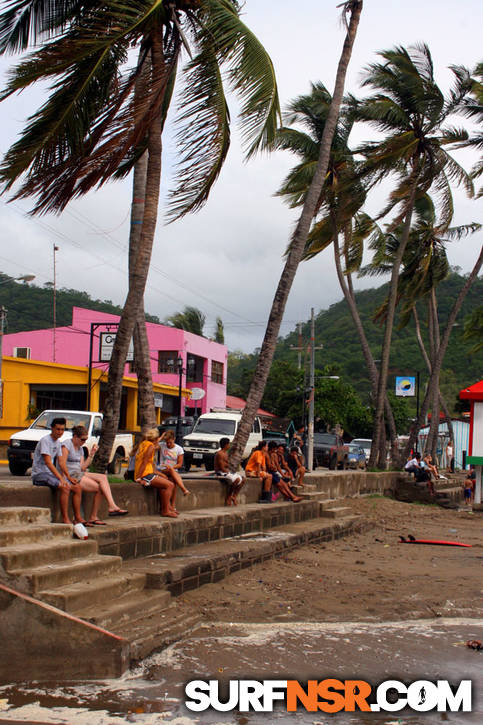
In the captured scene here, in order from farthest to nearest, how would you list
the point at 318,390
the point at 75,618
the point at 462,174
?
1. the point at 318,390
2. the point at 462,174
3. the point at 75,618

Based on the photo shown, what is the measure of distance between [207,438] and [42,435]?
8086 mm

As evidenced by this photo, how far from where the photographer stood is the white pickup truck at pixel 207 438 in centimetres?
2516

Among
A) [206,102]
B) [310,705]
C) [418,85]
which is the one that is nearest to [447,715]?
[310,705]

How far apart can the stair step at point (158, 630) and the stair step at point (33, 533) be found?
4.08 ft

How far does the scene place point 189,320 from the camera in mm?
62812

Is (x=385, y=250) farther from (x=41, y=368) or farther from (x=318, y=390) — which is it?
(x=318, y=390)

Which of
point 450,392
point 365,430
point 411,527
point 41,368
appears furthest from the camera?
point 450,392

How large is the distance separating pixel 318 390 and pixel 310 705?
48236 millimetres

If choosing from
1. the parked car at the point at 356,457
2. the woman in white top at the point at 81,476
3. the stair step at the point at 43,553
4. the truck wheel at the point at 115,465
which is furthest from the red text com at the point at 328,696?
the parked car at the point at 356,457

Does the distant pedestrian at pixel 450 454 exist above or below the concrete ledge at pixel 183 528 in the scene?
below

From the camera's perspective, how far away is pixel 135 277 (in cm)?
1148

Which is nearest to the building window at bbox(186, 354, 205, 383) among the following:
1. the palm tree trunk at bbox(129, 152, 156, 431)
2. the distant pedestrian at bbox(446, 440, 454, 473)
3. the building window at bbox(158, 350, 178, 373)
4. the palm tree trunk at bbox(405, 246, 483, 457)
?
the building window at bbox(158, 350, 178, 373)

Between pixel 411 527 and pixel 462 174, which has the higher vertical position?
pixel 462 174

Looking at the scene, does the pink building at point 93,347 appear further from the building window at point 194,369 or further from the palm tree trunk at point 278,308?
the palm tree trunk at point 278,308
